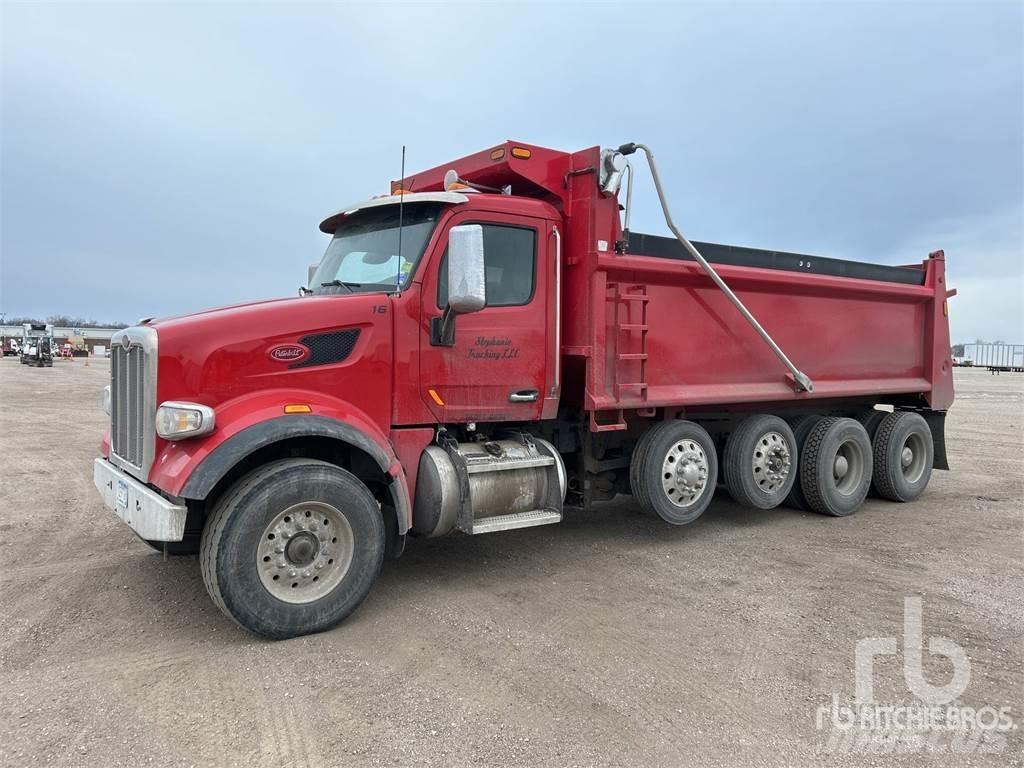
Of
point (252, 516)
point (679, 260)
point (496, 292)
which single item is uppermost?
point (679, 260)

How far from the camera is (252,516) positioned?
399cm

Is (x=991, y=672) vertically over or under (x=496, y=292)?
under

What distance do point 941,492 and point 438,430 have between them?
284 inches

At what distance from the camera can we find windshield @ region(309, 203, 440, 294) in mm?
4988

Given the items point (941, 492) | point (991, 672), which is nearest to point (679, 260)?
point (991, 672)

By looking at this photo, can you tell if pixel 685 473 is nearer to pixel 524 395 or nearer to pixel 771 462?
pixel 771 462

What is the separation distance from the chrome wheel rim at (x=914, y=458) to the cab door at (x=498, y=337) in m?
5.50

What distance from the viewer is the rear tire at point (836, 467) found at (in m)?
7.36

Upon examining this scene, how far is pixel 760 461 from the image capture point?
22.5 ft

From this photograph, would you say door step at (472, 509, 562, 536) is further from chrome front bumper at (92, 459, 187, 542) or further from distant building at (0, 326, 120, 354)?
distant building at (0, 326, 120, 354)

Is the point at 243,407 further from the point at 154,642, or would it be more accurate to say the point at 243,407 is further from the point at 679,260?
the point at 679,260

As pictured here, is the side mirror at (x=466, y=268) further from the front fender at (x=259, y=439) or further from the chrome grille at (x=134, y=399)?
the chrome grille at (x=134, y=399)

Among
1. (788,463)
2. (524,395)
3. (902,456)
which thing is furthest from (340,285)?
(902,456)

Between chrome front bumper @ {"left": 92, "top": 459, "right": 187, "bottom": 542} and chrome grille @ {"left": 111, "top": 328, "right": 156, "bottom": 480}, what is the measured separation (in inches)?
3.3
